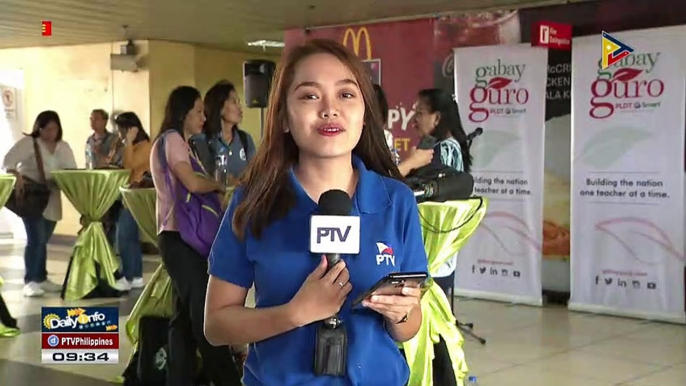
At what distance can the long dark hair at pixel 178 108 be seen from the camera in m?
4.08

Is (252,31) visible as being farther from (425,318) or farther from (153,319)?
(425,318)

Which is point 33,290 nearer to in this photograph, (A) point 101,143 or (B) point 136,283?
(B) point 136,283

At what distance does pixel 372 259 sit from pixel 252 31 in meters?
8.36

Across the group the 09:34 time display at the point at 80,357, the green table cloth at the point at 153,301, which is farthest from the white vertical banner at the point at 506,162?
the 09:34 time display at the point at 80,357

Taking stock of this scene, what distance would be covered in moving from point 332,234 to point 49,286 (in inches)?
269

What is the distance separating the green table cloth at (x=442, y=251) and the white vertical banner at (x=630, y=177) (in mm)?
2756

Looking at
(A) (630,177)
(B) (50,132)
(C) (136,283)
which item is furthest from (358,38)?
(A) (630,177)

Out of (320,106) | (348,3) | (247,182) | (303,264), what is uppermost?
(348,3)

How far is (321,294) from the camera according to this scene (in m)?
1.27

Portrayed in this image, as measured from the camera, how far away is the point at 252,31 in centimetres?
945

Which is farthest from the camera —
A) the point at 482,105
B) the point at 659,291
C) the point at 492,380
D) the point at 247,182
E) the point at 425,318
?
the point at 482,105

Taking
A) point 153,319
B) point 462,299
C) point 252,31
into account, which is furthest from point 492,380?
point 252,31

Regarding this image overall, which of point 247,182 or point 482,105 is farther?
point 482,105

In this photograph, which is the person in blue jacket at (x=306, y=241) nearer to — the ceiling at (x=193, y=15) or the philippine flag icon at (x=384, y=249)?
the philippine flag icon at (x=384, y=249)
